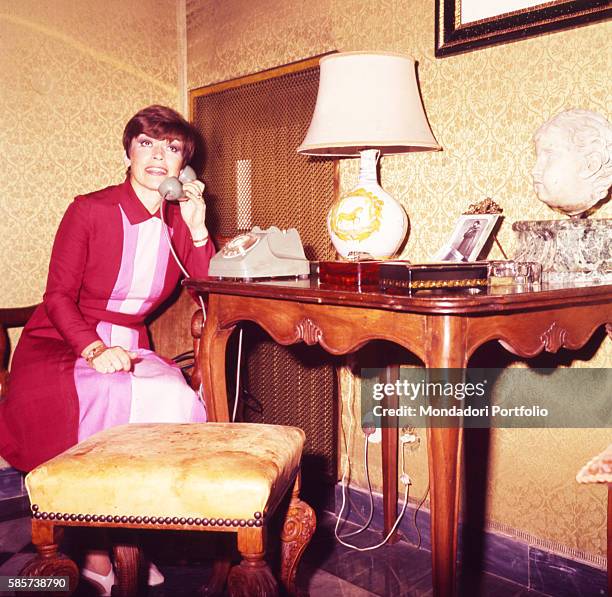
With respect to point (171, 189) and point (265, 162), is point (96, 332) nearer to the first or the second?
point (171, 189)

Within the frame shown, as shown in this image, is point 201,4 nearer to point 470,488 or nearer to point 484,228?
point 484,228

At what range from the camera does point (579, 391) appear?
6.41 ft

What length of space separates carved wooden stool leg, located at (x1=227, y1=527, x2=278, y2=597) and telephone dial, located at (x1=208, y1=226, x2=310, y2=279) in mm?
714

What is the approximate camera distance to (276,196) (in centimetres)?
271

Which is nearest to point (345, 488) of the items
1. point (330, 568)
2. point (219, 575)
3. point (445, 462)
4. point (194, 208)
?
point (330, 568)

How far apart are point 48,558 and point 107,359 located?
73cm

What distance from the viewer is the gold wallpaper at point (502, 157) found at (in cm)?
188

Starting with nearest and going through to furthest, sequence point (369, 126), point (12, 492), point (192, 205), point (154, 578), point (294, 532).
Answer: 1. point (294, 532)
2. point (369, 126)
3. point (154, 578)
4. point (192, 205)
5. point (12, 492)

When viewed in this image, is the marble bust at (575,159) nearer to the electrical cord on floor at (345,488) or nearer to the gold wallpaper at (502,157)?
the gold wallpaper at (502,157)

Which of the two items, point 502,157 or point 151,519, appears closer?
point 151,519

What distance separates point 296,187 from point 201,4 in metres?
1.01

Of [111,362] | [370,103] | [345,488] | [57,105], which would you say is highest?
[57,105]

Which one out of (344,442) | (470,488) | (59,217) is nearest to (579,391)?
(470,488)

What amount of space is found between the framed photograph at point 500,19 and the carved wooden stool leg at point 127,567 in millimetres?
1647
